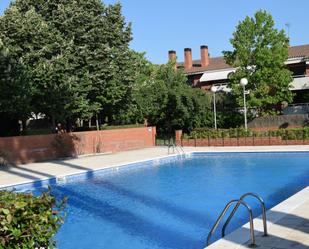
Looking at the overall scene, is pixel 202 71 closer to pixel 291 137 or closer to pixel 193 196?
pixel 291 137

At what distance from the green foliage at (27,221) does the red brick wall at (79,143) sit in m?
21.7

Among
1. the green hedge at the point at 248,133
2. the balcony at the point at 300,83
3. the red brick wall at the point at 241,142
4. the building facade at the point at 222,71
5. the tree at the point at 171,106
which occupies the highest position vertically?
the building facade at the point at 222,71

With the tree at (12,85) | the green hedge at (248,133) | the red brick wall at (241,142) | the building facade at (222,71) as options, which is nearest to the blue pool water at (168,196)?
the red brick wall at (241,142)

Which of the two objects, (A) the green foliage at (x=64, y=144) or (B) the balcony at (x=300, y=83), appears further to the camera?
(B) the balcony at (x=300, y=83)

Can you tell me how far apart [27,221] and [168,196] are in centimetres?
1223

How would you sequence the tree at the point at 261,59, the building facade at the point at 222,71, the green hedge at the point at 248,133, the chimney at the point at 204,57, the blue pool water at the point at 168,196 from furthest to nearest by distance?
1. the chimney at the point at 204,57
2. the building facade at the point at 222,71
3. the tree at the point at 261,59
4. the green hedge at the point at 248,133
5. the blue pool water at the point at 168,196

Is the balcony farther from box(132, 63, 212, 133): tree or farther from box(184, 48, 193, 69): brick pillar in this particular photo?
box(184, 48, 193, 69): brick pillar

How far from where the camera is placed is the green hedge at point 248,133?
2967cm

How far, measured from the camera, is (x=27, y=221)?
4480 millimetres

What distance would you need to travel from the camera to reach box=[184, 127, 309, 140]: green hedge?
29670 mm

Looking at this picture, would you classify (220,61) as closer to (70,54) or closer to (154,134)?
(154,134)

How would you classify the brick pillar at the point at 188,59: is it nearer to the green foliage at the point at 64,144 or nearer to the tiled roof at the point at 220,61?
the tiled roof at the point at 220,61

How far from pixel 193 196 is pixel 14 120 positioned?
18350 millimetres

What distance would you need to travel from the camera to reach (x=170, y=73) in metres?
43.2
